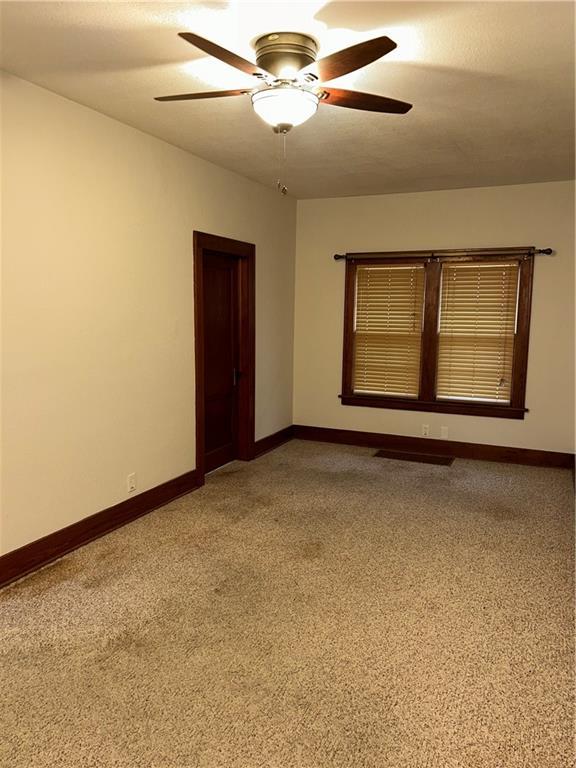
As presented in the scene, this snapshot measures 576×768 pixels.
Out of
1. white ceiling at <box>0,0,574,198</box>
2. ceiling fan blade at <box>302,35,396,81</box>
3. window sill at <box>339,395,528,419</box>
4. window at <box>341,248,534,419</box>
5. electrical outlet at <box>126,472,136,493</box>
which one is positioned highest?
white ceiling at <box>0,0,574,198</box>

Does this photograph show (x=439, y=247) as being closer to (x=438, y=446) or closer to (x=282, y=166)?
(x=282, y=166)

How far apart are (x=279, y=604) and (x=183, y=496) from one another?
1.78 meters

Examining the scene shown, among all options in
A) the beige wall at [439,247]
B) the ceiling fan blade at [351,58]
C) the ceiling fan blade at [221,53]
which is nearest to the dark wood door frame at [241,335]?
the beige wall at [439,247]

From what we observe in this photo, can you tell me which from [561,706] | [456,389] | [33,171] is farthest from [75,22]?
[456,389]

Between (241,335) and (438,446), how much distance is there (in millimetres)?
2327

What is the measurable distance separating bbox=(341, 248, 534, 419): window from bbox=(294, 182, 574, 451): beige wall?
112 mm

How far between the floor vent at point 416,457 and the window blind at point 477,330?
617mm

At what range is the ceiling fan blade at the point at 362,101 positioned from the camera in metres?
2.42

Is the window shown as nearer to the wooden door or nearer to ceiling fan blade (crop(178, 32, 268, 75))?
the wooden door

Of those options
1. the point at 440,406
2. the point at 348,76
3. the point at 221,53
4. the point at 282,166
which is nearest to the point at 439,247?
the point at 440,406

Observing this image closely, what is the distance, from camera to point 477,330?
5.52 m

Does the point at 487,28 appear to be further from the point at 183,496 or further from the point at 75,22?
the point at 183,496

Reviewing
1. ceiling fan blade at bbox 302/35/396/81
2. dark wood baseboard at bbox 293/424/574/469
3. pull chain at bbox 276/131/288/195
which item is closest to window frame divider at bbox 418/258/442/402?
dark wood baseboard at bbox 293/424/574/469

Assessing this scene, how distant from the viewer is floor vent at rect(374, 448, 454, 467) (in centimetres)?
553
